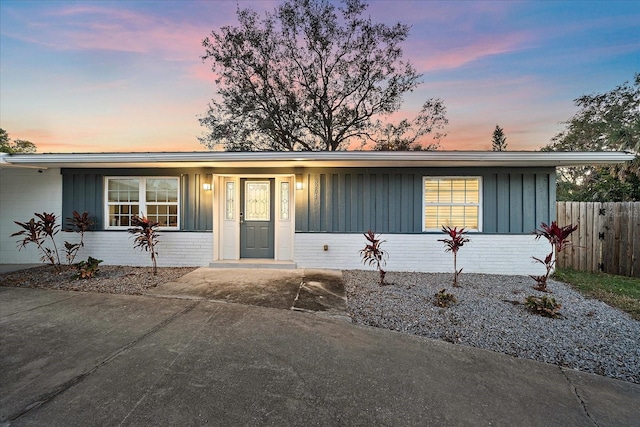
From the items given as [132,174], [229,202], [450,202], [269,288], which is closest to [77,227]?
[132,174]

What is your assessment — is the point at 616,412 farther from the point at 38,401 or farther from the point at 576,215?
the point at 576,215

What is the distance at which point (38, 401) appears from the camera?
1.98 meters

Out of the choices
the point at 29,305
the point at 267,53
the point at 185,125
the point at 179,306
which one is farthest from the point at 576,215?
the point at 267,53

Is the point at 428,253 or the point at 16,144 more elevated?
the point at 16,144

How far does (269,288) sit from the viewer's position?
4855mm

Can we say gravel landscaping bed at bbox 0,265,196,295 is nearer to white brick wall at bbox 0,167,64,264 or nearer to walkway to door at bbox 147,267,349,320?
walkway to door at bbox 147,267,349,320

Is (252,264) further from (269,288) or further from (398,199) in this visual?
(398,199)

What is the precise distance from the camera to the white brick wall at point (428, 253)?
6203 millimetres

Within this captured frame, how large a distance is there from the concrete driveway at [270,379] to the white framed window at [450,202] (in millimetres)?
3922

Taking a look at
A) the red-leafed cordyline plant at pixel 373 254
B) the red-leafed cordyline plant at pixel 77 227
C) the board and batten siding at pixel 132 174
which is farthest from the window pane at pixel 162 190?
the red-leafed cordyline plant at pixel 373 254

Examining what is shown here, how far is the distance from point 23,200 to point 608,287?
1329cm

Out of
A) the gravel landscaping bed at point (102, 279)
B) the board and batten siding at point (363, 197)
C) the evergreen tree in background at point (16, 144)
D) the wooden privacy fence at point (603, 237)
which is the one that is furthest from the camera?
the evergreen tree in background at point (16, 144)

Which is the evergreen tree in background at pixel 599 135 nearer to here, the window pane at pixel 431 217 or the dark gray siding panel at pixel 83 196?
the window pane at pixel 431 217

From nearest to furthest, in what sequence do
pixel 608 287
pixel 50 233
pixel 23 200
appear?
pixel 608 287 → pixel 50 233 → pixel 23 200
